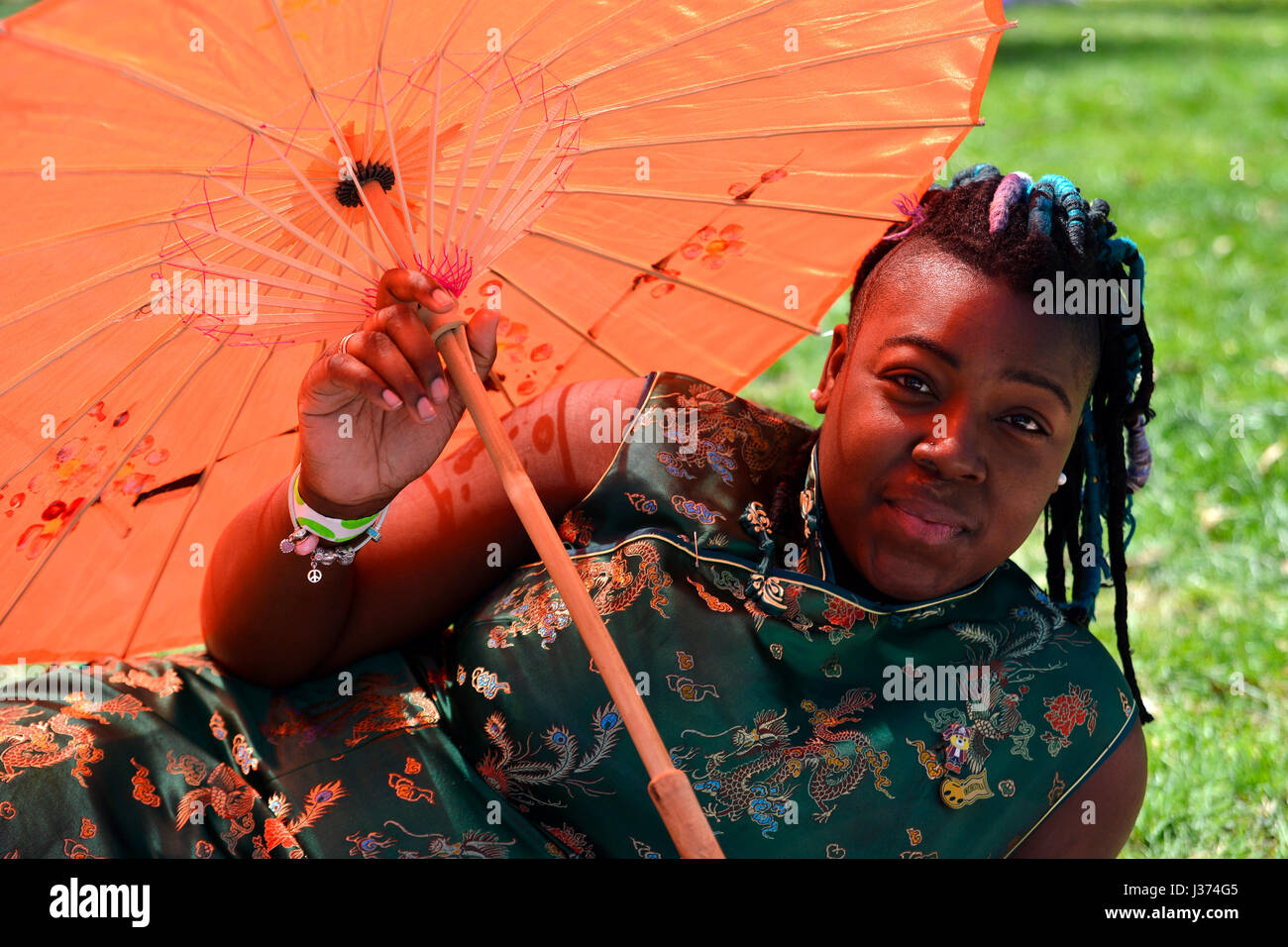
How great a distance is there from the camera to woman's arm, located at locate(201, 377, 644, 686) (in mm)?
2145

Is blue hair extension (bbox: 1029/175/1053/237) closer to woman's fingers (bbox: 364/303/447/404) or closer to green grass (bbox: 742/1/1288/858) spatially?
woman's fingers (bbox: 364/303/447/404)

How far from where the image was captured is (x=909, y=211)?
7.52 feet

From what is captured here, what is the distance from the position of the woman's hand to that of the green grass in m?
1.89

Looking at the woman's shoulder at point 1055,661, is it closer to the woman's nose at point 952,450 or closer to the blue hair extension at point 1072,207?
the woman's nose at point 952,450

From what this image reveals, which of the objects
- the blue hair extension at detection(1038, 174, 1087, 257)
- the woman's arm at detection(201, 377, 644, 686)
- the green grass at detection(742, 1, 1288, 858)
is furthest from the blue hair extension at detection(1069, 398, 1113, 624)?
the woman's arm at detection(201, 377, 644, 686)

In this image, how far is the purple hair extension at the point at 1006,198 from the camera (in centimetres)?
207

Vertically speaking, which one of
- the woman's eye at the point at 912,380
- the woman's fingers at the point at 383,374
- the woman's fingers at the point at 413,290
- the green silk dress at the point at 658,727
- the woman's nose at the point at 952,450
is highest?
the woman's fingers at the point at 413,290

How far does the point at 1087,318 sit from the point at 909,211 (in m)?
0.40

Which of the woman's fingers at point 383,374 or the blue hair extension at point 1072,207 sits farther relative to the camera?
the blue hair extension at point 1072,207

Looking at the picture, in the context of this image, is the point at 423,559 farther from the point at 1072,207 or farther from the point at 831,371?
the point at 1072,207

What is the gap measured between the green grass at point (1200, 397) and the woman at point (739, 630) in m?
0.95

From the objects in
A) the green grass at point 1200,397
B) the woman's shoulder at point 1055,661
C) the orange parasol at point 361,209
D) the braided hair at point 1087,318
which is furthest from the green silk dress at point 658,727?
the green grass at point 1200,397
